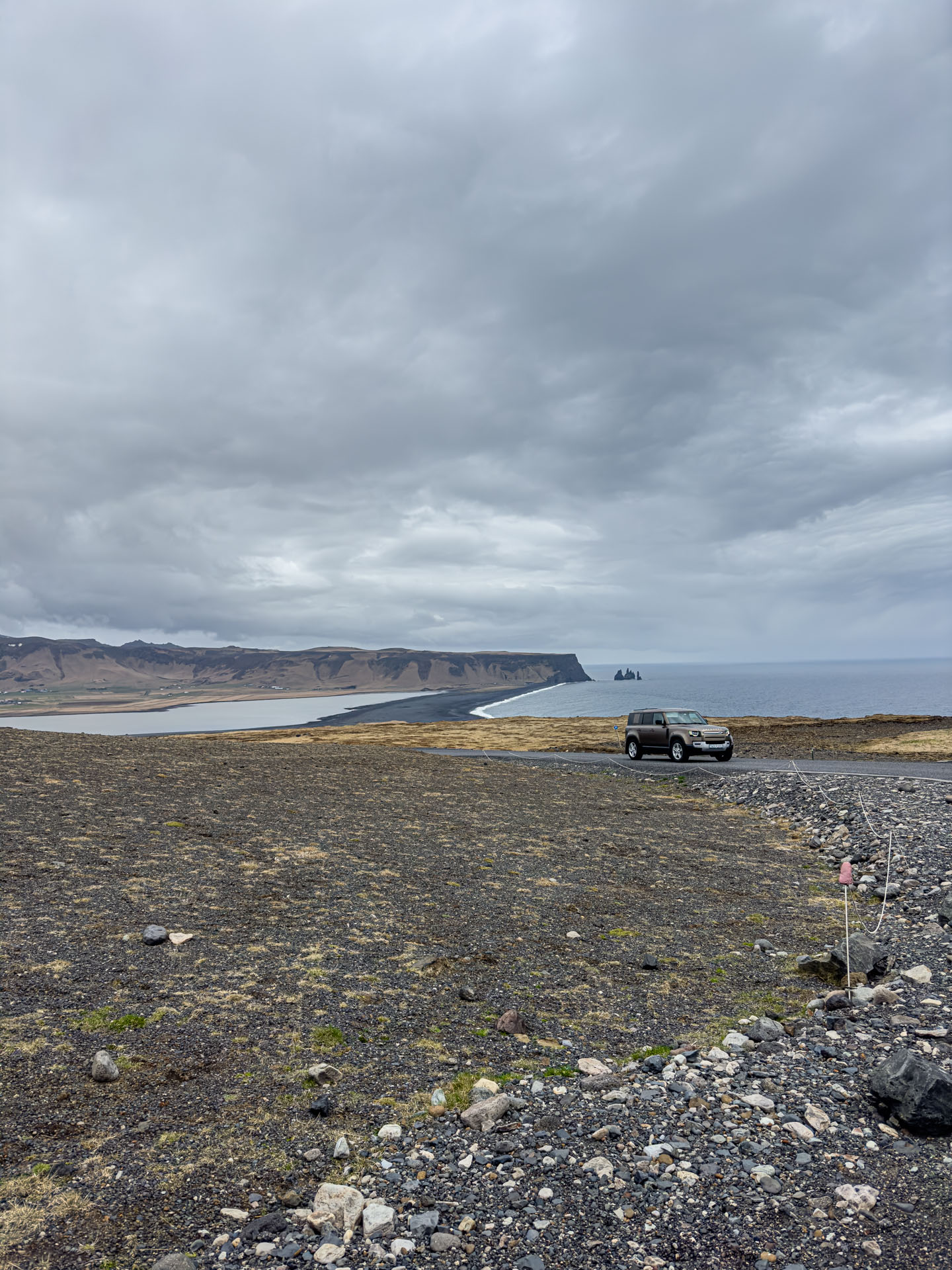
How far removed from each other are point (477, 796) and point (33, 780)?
1272 centimetres

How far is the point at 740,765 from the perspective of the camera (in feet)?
104

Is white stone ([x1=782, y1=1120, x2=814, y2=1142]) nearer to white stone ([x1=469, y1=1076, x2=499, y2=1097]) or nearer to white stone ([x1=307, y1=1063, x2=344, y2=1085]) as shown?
white stone ([x1=469, y1=1076, x2=499, y2=1097])

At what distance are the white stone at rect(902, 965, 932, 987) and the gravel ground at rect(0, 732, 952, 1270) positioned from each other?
0.28m

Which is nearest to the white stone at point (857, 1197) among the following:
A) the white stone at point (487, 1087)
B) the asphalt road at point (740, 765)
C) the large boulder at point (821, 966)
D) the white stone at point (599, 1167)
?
the white stone at point (599, 1167)

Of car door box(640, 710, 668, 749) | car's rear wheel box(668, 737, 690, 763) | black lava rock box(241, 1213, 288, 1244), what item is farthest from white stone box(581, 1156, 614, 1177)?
car door box(640, 710, 668, 749)

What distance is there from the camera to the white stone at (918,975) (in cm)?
782

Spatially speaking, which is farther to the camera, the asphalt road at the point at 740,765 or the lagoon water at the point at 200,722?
the lagoon water at the point at 200,722

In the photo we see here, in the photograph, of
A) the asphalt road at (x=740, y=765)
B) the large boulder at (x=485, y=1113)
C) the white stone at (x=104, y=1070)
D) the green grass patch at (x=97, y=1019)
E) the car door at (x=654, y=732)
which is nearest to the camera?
the large boulder at (x=485, y=1113)

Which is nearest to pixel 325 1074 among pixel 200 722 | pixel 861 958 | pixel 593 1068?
pixel 593 1068

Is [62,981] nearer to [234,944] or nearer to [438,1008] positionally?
[234,944]

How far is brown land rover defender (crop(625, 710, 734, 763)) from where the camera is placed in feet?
110

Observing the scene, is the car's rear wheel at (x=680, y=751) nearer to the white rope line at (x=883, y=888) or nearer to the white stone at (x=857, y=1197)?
the white rope line at (x=883, y=888)

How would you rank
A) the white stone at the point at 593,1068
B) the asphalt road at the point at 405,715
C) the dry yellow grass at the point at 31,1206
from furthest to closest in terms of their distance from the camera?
the asphalt road at the point at 405,715 < the white stone at the point at 593,1068 < the dry yellow grass at the point at 31,1206

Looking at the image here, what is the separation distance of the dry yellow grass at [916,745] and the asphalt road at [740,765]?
5.66 m
